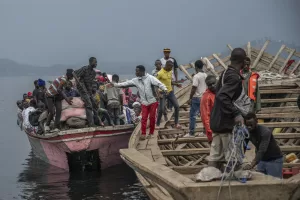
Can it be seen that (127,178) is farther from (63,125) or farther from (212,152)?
(212,152)

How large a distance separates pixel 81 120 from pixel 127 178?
235 cm

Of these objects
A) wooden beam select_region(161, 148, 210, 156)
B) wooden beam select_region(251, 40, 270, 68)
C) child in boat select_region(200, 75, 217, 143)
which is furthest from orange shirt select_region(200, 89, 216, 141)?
wooden beam select_region(251, 40, 270, 68)

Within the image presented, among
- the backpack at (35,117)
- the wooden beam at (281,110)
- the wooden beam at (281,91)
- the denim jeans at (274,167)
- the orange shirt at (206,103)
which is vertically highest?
the orange shirt at (206,103)

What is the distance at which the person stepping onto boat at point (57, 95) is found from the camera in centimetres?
1388

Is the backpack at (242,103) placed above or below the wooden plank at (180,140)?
above

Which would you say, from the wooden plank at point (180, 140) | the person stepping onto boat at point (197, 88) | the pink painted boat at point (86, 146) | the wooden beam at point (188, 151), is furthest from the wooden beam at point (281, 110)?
the pink painted boat at point (86, 146)

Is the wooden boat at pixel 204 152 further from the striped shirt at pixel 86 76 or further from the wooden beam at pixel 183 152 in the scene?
the striped shirt at pixel 86 76

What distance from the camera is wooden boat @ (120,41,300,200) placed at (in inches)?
216

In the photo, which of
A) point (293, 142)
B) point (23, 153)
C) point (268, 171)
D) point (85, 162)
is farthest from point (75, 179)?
point (23, 153)

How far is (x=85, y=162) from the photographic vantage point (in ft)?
50.3

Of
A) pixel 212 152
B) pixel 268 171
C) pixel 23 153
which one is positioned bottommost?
pixel 23 153

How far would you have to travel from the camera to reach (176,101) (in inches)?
504

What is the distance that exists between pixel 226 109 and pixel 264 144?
5.16 feet

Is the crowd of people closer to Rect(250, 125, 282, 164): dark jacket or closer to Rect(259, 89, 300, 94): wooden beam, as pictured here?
Rect(250, 125, 282, 164): dark jacket
